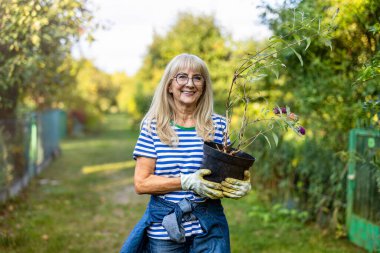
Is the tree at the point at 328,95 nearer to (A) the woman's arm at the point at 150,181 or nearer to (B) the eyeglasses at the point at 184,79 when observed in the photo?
(B) the eyeglasses at the point at 184,79

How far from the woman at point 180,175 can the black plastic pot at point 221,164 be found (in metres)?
0.03

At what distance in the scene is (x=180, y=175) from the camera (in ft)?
8.87

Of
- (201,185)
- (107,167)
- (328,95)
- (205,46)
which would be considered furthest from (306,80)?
(107,167)

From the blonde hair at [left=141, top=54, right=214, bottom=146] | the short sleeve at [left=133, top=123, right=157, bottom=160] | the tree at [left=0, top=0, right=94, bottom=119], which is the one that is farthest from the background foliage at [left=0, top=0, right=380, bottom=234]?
the short sleeve at [left=133, top=123, right=157, bottom=160]

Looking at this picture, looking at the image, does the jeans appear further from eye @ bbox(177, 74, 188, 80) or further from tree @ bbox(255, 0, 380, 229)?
tree @ bbox(255, 0, 380, 229)

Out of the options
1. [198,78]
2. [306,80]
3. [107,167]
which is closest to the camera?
[198,78]

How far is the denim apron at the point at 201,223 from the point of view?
270 cm

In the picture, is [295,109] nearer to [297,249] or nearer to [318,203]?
[318,203]

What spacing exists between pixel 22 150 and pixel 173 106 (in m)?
6.95

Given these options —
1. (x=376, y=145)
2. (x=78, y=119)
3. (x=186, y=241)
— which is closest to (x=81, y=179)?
(x=376, y=145)

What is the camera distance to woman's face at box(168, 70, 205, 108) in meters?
2.79

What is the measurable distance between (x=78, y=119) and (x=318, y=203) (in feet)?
65.0

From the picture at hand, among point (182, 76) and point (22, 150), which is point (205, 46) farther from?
point (182, 76)

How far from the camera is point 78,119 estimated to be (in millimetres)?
24281
